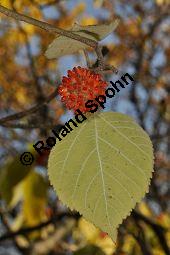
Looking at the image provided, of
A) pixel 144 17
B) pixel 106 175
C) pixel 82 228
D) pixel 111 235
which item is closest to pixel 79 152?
pixel 106 175

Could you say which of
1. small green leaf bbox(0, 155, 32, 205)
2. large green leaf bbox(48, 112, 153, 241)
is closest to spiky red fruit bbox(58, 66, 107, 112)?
large green leaf bbox(48, 112, 153, 241)

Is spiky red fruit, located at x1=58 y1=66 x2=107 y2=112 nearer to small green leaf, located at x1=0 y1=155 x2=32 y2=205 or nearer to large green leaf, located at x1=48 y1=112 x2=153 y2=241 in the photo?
large green leaf, located at x1=48 y1=112 x2=153 y2=241

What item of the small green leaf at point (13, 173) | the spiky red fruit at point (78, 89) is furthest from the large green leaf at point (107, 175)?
the small green leaf at point (13, 173)

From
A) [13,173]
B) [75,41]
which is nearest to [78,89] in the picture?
[75,41]

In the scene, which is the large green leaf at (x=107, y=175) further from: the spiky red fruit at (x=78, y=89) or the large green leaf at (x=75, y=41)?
the large green leaf at (x=75, y=41)

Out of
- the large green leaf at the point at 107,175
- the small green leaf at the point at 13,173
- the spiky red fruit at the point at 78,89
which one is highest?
the small green leaf at the point at 13,173

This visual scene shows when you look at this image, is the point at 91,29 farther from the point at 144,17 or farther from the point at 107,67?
the point at 144,17
